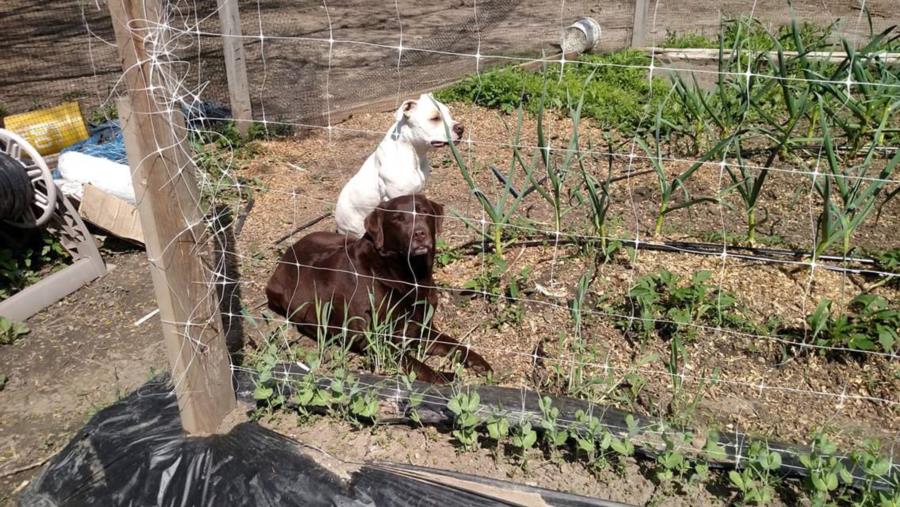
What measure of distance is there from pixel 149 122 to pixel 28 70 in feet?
15.3

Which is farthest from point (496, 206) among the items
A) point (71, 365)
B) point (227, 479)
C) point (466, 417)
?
point (71, 365)

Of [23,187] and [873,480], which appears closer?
[873,480]

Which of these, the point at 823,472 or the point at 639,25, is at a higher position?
the point at 639,25

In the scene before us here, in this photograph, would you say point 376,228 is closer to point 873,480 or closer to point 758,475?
point 758,475

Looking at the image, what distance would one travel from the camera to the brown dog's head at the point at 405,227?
3076 millimetres

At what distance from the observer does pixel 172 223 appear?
7.18 feet

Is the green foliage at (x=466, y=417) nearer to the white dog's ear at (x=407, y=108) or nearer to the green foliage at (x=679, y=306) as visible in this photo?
the green foliage at (x=679, y=306)

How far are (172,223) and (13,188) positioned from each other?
7.26 feet

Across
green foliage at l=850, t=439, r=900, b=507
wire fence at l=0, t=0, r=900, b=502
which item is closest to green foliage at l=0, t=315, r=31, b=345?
wire fence at l=0, t=0, r=900, b=502

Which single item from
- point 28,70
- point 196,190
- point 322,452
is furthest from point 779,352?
point 28,70

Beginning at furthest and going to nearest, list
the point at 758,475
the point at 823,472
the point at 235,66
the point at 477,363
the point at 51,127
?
the point at 235,66 < the point at 51,127 < the point at 477,363 < the point at 758,475 < the point at 823,472

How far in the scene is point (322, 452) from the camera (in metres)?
2.35

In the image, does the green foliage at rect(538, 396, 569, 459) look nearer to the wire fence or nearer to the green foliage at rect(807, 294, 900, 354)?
the wire fence

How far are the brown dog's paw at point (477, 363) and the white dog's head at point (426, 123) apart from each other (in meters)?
1.13
